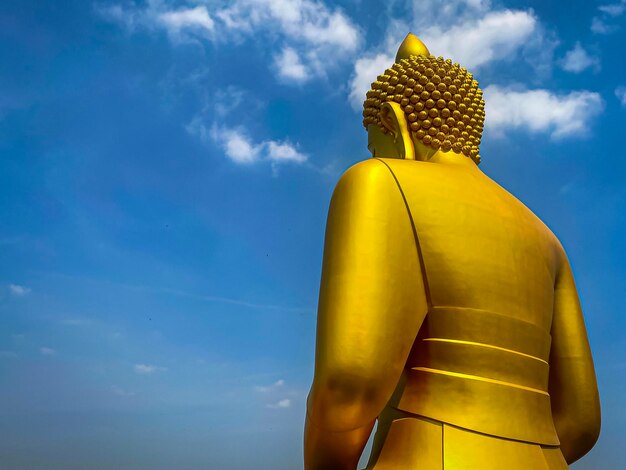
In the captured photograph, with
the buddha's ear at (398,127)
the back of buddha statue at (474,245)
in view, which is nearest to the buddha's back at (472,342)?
the back of buddha statue at (474,245)

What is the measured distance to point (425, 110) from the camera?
5574mm

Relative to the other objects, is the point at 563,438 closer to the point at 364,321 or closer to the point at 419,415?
the point at 419,415

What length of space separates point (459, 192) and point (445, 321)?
919 millimetres

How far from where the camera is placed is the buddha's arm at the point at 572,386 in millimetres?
5328

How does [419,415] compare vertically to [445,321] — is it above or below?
below

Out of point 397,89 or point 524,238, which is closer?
point 524,238

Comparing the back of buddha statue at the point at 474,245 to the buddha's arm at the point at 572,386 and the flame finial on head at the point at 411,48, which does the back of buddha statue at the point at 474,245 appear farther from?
the flame finial on head at the point at 411,48

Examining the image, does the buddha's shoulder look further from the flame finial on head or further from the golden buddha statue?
the flame finial on head

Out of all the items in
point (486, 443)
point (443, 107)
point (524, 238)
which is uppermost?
point (443, 107)

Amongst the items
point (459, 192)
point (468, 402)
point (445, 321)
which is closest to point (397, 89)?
point (459, 192)

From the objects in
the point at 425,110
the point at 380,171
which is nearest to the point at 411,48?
the point at 425,110

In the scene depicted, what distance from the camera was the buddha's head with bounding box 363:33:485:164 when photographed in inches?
217

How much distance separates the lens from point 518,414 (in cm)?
444

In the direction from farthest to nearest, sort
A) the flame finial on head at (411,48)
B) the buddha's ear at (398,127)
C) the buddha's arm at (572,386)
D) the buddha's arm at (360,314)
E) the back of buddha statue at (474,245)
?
1. the flame finial on head at (411,48)
2. the buddha's ear at (398,127)
3. the buddha's arm at (572,386)
4. the back of buddha statue at (474,245)
5. the buddha's arm at (360,314)
